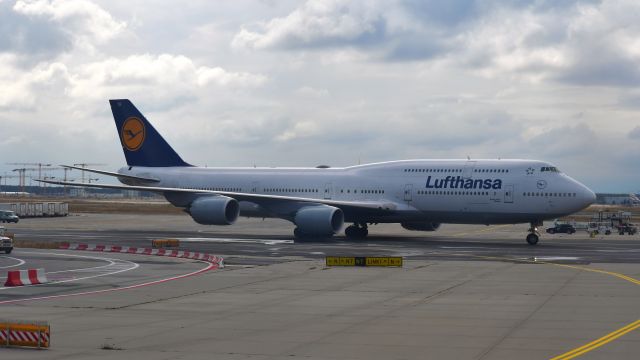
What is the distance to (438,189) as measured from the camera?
53.6 meters

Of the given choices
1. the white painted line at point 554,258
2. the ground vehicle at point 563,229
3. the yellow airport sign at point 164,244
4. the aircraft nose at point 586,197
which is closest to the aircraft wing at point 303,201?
the yellow airport sign at point 164,244

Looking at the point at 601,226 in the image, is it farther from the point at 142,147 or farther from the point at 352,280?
the point at 352,280

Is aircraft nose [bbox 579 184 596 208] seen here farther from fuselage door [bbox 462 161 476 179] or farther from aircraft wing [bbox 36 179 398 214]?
aircraft wing [bbox 36 179 398 214]

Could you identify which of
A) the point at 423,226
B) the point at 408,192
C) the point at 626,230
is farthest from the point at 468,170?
the point at 626,230

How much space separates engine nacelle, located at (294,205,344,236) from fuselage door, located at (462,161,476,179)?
7928 mm

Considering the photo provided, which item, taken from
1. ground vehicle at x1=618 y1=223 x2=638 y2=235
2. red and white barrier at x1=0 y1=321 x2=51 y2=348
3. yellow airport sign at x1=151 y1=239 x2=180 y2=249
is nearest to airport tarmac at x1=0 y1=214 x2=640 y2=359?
red and white barrier at x1=0 y1=321 x2=51 y2=348

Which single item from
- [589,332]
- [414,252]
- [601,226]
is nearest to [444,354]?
[589,332]

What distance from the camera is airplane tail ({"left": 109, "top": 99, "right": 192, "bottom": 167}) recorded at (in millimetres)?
67188

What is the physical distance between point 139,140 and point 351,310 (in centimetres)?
4726

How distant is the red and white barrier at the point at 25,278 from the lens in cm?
2842

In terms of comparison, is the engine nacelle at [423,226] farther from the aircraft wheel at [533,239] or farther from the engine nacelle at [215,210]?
the engine nacelle at [215,210]

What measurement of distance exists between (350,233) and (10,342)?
43.1m

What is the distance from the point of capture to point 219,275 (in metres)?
32.2

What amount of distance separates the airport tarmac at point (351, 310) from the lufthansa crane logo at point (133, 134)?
2544 cm
